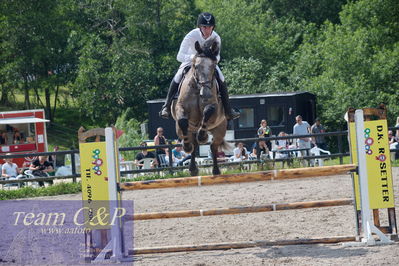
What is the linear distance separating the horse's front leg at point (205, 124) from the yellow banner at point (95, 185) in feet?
4.21

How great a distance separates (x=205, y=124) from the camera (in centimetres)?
809

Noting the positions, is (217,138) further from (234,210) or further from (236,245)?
(236,245)

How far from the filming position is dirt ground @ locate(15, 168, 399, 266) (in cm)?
690

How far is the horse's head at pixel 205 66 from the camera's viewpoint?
783 centimetres

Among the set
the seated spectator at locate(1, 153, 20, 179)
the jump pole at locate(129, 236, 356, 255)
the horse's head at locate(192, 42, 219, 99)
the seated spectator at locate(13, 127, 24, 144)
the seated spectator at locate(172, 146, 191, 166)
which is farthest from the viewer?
the seated spectator at locate(13, 127, 24, 144)

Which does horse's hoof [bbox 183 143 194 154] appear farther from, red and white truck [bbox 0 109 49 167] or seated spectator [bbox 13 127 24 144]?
seated spectator [bbox 13 127 24 144]

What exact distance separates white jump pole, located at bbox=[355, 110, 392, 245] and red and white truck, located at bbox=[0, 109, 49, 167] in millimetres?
16683

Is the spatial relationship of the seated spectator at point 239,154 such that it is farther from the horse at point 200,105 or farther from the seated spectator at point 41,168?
the horse at point 200,105

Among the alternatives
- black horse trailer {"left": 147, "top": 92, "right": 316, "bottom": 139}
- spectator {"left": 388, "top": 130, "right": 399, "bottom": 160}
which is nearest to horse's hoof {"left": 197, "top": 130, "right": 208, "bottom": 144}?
spectator {"left": 388, "top": 130, "right": 399, "bottom": 160}

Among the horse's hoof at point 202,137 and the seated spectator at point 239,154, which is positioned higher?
the horse's hoof at point 202,137

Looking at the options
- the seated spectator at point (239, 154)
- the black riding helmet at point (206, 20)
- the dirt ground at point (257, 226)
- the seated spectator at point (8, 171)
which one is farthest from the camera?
the seated spectator at point (239, 154)

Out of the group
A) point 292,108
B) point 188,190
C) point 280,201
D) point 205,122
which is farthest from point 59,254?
point 292,108

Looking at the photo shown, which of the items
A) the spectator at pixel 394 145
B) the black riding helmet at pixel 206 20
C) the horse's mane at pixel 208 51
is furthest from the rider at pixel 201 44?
the spectator at pixel 394 145

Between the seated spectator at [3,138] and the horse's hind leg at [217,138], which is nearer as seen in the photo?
the horse's hind leg at [217,138]
